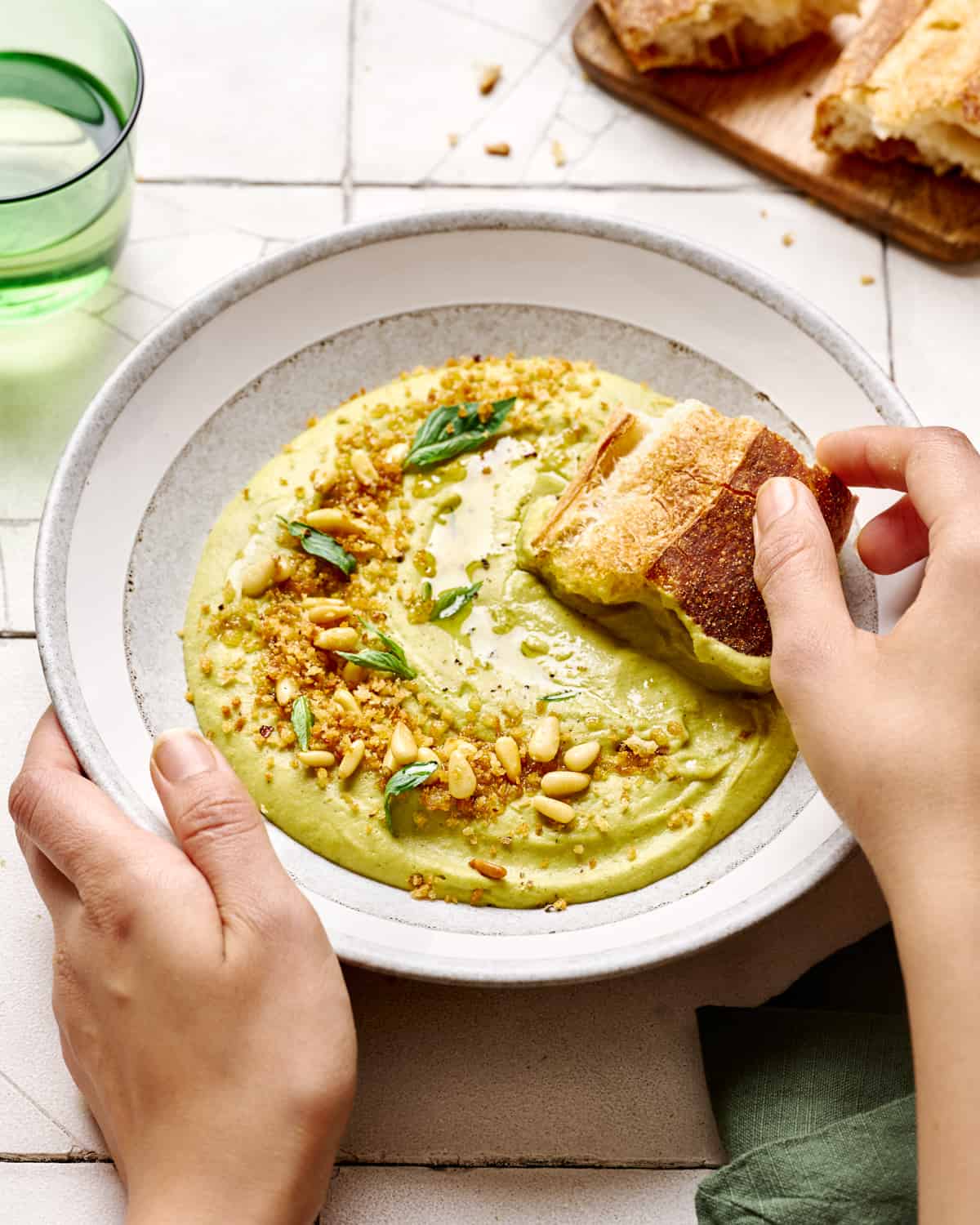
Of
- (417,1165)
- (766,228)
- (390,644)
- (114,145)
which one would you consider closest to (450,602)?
(390,644)

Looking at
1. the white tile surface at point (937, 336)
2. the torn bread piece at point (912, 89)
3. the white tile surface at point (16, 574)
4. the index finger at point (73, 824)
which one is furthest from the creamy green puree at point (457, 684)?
the torn bread piece at point (912, 89)

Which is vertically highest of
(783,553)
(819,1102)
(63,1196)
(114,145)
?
(114,145)

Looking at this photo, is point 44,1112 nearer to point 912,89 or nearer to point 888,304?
point 888,304

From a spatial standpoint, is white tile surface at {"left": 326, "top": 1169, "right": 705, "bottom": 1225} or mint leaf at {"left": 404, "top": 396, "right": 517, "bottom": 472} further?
mint leaf at {"left": 404, "top": 396, "right": 517, "bottom": 472}

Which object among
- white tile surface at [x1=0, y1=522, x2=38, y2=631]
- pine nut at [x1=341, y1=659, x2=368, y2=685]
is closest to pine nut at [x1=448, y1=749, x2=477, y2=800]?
pine nut at [x1=341, y1=659, x2=368, y2=685]

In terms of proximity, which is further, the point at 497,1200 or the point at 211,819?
the point at 497,1200

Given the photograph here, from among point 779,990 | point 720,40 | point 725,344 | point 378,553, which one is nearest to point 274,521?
point 378,553

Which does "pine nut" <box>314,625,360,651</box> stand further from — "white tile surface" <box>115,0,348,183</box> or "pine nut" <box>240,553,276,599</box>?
"white tile surface" <box>115,0,348,183</box>

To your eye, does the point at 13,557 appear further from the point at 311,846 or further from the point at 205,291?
the point at 311,846
